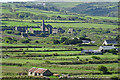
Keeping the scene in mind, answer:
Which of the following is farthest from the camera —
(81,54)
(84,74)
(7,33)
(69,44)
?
(7,33)

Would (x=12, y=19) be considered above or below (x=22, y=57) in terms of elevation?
above

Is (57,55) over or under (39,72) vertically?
over

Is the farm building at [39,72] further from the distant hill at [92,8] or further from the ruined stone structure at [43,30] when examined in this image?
the distant hill at [92,8]

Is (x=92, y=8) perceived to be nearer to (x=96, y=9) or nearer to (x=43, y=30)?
(x=96, y=9)

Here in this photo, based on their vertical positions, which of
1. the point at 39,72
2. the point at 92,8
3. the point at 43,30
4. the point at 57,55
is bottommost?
the point at 39,72

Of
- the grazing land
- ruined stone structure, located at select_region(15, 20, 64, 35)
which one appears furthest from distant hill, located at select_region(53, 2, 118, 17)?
ruined stone structure, located at select_region(15, 20, 64, 35)

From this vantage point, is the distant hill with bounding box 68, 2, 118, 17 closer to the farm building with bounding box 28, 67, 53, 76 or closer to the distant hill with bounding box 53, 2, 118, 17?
the distant hill with bounding box 53, 2, 118, 17

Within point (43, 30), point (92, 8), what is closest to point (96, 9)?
point (92, 8)

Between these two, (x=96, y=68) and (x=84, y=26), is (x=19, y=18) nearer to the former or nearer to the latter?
(x=84, y=26)

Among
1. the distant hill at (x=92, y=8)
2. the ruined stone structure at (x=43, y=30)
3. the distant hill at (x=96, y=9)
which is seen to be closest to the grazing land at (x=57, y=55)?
the ruined stone structure at (x=43, y=30)

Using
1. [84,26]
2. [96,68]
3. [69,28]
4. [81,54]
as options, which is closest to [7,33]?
[69,28]

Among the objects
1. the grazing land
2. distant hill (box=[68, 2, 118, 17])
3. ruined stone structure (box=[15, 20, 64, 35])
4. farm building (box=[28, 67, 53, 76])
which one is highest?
distant hill (box=[68, 2, 118, 17])
